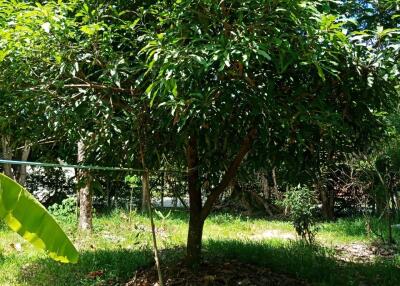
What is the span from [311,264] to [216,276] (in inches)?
58.2

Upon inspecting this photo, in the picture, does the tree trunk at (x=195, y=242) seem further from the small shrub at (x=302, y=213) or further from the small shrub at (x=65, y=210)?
the small shrub at (x=65, y=210)

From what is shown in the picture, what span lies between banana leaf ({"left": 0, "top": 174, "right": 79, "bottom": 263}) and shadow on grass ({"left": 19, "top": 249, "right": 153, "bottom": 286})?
3.54 metres

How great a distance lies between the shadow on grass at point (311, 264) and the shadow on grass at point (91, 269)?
39.2 inches

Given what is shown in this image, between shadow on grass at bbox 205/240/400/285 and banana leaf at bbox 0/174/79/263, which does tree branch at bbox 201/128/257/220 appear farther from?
banana leaf at bbox 0/174/79/263

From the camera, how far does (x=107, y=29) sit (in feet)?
13.1

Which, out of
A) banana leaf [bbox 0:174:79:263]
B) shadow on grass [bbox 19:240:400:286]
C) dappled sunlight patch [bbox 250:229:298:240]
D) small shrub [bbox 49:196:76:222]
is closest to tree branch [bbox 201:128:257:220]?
shadow on grass [bbox 19:240:400:286]

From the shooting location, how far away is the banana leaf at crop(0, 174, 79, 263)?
7.54ft

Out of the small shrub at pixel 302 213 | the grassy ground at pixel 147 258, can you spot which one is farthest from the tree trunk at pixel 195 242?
the small shrub at pixel 302 213

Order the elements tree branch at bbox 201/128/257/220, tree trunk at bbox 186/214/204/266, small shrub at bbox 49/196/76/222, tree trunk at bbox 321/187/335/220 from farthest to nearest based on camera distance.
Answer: tree trunk at bbox 321/187/335/220 < small shrub at bbox 49/196/76/222 < tree trunk at bbox 186/214/204/266 < tree branch at bbox 201/128/257/220

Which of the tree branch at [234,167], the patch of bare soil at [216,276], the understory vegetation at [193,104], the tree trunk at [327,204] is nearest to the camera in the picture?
the understory vegetation at [193,104]

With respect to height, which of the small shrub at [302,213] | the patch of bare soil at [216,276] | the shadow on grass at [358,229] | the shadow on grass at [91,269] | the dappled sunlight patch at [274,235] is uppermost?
the small shrub at [302,213]

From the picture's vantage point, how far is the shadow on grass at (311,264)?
5.82 m

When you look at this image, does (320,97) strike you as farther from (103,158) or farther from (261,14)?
(103,158)

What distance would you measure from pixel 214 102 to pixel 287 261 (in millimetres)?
3240
